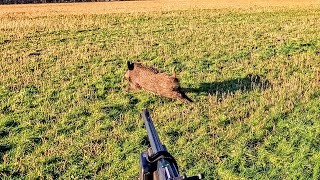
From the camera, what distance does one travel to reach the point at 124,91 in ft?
37.0

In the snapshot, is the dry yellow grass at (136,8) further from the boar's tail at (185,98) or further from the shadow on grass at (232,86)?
the boar's tail at (185,98)

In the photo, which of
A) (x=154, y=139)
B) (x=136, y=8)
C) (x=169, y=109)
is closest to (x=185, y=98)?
(x=169, y=109)

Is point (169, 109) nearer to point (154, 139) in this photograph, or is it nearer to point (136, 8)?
point (154, 139)

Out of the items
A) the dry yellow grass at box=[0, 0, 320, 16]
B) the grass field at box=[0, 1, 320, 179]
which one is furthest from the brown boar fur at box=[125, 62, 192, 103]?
the dry yellow grass at box=[0, 0, 320, 16]

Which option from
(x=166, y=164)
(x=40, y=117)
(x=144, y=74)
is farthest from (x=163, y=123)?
(x=166, y=164)

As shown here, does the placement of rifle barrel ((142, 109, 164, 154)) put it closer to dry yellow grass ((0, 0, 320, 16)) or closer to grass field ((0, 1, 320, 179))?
grass field ((0, 1, 320, 179))

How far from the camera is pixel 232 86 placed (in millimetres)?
11367

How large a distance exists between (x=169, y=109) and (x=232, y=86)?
101 inches

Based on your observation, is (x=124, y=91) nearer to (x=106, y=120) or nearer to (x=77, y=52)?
(x=106, y=120)

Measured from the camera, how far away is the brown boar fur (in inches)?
397

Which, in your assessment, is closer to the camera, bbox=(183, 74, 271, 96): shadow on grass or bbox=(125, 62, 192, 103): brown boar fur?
bbox=(125, 62, 192, 103): brown boar fur

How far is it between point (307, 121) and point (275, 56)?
6.52 metres

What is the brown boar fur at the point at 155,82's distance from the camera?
1008 cm

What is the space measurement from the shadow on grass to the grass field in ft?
0.10
